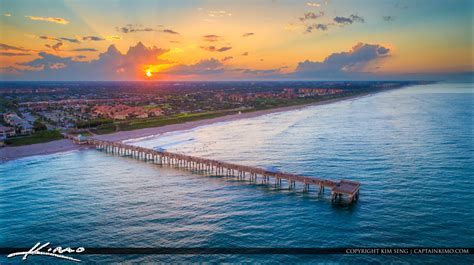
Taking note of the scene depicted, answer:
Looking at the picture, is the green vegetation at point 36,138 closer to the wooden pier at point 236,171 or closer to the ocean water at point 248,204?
the wooden pier at point 236,171

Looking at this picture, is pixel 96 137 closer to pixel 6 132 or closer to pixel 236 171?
pixel 6 132

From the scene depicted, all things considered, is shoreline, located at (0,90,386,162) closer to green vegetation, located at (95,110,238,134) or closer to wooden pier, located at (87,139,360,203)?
green vegetation, located at (95,110,238,134)

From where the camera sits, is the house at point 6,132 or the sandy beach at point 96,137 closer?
the sandy beach at point 96,137

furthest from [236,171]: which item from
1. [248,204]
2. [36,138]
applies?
[36,138]
